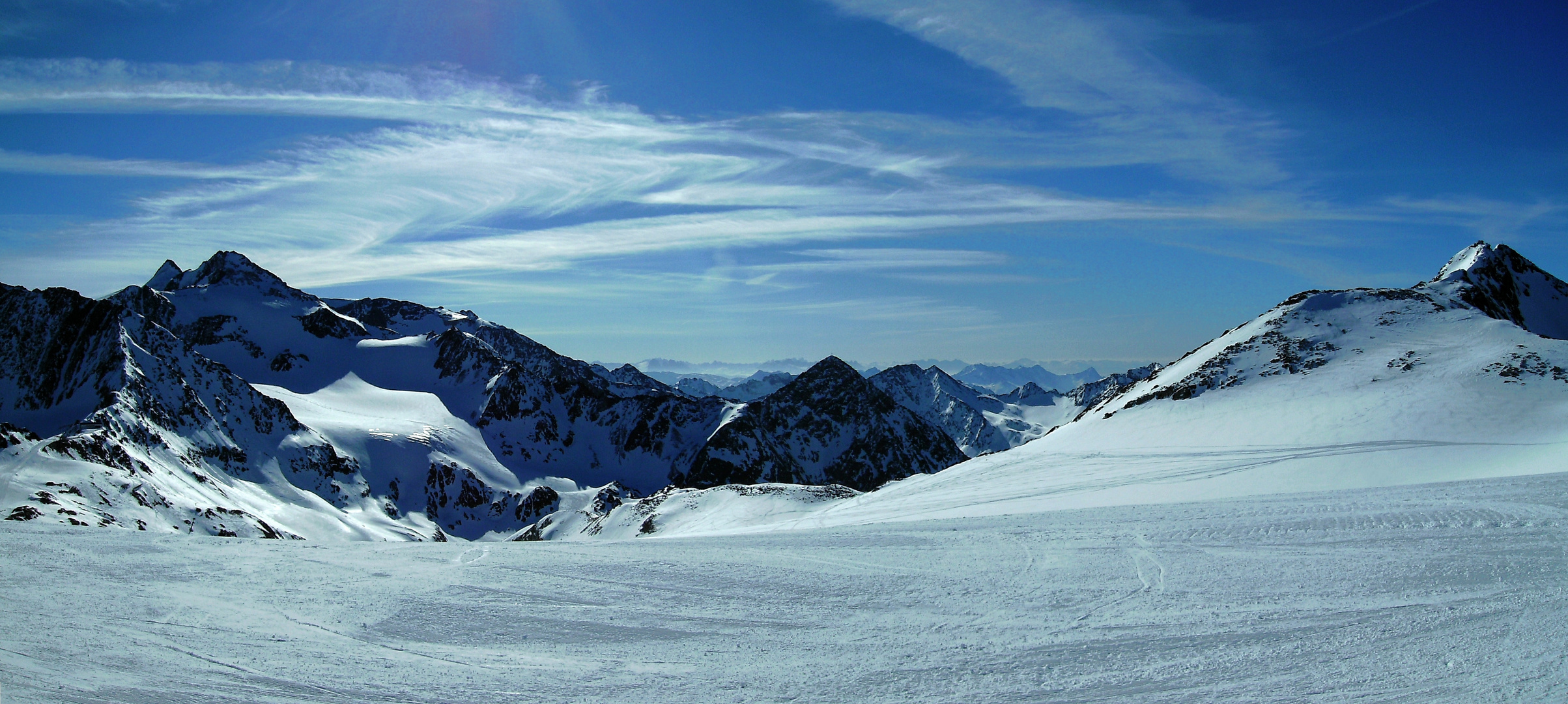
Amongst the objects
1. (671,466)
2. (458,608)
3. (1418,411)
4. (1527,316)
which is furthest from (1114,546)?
(671,466)

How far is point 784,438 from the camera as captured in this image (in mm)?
191625

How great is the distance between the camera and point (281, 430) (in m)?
114

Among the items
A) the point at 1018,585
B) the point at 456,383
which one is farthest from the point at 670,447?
the point at 1018,585

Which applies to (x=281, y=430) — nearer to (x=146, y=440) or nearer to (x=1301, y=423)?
(x=146, y=440)

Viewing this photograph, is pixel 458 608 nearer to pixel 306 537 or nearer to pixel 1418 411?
pixel 1418 411

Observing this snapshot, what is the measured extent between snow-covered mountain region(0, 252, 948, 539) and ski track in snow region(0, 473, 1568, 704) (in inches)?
1513

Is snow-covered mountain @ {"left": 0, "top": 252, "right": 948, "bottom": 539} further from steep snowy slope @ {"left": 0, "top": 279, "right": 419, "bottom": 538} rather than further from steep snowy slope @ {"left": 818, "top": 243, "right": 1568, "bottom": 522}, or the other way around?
steep snowy slope @ {"left": 818, "top": 243, "right": 1568, "bottom": 522}

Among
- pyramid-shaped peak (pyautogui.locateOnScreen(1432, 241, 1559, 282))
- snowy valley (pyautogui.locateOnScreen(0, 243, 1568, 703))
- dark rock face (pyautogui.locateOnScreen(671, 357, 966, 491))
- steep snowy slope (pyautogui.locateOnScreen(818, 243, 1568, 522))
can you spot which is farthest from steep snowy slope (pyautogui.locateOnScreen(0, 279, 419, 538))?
pyramid-shaped peak (pyautogui.locateOnScreen(1432, 241, 1559, 282))

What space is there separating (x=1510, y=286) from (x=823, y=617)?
90.4 metres

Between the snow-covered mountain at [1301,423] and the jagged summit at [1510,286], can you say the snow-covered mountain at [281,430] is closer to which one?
the snow-covered mountain at [1301,423]

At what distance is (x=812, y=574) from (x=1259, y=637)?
6703mm

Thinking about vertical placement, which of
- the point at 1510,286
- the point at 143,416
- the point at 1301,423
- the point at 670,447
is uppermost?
the point at 1510,286

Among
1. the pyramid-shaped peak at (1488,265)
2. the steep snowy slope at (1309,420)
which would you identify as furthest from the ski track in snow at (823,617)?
the pyramid-shaped peak at (1488,265)

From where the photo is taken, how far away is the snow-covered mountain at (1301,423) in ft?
86.9
